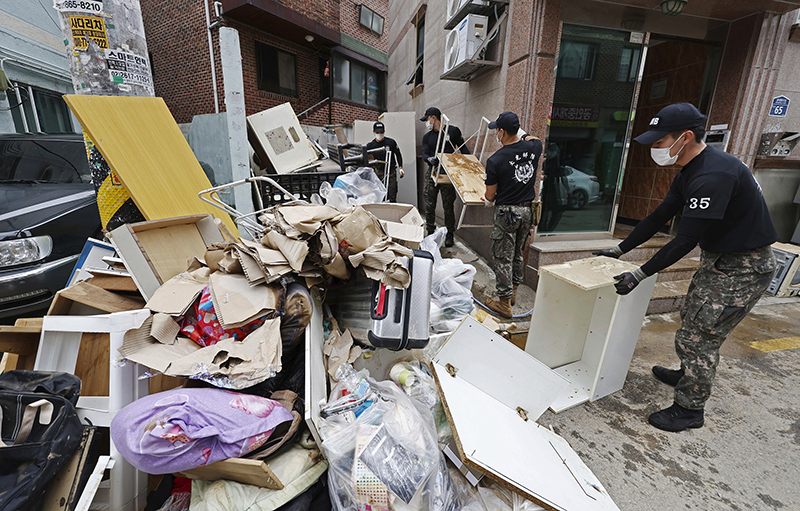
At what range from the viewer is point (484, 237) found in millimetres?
5039

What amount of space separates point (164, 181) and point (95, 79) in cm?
81

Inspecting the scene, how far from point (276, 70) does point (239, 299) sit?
10.5 metres

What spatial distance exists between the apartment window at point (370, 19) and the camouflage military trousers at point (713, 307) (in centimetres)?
1391

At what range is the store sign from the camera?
4348 millimetres

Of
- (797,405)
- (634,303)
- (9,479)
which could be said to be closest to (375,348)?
(9,479)

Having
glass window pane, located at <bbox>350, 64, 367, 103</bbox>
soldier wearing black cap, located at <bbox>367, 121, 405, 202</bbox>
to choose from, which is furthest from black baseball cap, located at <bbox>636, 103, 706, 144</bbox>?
glass window pane, located at <bbox>350, 64, 367, 103</bbox>

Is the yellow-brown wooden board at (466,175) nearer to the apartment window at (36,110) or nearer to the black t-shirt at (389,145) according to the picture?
the black t-shirt at (389,145)

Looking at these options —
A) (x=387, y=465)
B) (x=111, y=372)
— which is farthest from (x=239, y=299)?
(x=387, y=465)

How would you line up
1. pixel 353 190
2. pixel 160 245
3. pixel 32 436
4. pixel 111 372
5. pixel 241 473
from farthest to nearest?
pixel 353 190
pixel 160 245
pixel 111 372
pixel 241 473
pixel 32 436

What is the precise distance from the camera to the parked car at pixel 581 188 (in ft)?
15.1

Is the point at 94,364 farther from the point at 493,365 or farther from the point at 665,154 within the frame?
the point at 665,154

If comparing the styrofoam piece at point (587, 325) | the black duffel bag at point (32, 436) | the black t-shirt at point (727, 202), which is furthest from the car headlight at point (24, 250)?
the black t-shirt at point (727, 202)

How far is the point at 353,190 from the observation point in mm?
4020

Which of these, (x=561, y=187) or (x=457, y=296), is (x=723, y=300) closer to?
(x=457, y=296)
